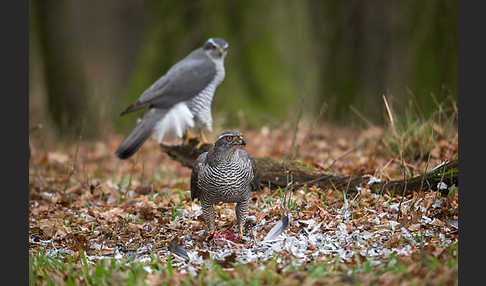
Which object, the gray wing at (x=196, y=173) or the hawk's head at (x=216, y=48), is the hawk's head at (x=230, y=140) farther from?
the hawk's head at (x=216, y=48)

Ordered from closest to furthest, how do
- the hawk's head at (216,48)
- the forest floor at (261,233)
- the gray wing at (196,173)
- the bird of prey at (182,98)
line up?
1. the forest floor at (261,233)
2. the gray wing at (196,173)
3. the bird of prey at (182,98)
4. the hawk's head at (216,48)

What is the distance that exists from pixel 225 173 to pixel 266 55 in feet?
26.7

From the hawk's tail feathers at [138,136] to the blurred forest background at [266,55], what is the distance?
8.01 feet

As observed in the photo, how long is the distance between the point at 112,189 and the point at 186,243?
7.52 feet

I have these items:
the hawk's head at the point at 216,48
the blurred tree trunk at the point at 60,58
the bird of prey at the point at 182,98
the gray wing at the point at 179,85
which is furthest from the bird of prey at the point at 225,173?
the blurred tree trunk at the point at 60,58

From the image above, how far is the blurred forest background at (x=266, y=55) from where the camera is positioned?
9.27 meters

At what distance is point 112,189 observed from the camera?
20.7ft

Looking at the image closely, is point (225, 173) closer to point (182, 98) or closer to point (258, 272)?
point (258, 272)

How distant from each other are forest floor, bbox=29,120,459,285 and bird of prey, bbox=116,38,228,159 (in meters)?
0.75

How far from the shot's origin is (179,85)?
263 inches

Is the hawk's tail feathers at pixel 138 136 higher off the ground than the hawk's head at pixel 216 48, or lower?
lower

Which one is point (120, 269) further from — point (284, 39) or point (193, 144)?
point (284, 39)

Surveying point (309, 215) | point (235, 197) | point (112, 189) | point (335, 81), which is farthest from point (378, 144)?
point (335, 81)

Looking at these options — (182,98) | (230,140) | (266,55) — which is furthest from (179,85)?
(266,55)
